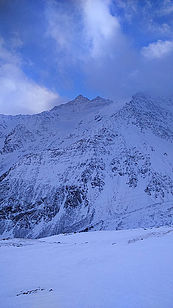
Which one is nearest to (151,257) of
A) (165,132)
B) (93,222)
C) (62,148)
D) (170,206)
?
(93,222)

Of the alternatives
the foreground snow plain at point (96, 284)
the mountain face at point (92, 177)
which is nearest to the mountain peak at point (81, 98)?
the mountain face at point (92, 177)

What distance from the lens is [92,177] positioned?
60250 millimetres

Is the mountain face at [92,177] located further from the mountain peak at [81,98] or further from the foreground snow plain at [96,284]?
the mountain peak at [81,98]

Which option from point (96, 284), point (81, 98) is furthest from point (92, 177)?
point (81, 98)

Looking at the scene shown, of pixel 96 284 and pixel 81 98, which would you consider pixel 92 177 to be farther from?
pixel 81 98

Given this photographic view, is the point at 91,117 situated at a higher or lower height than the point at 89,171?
higher

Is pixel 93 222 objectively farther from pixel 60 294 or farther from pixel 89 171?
pixel 60 294

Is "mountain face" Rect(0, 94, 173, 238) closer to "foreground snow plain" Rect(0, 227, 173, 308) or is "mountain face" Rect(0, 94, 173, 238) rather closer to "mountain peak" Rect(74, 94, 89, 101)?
"foreground snow plain" Rect(0, 227, 173, 308)

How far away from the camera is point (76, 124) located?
100688mm

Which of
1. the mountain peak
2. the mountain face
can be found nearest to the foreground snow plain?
the mountain face

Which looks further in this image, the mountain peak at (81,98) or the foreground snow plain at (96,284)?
the mountain peak at (81,98)

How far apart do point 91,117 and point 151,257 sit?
97071 mm

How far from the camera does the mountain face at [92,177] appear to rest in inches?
1960

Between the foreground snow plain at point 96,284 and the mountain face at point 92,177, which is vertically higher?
the mountain face at point 92,177
